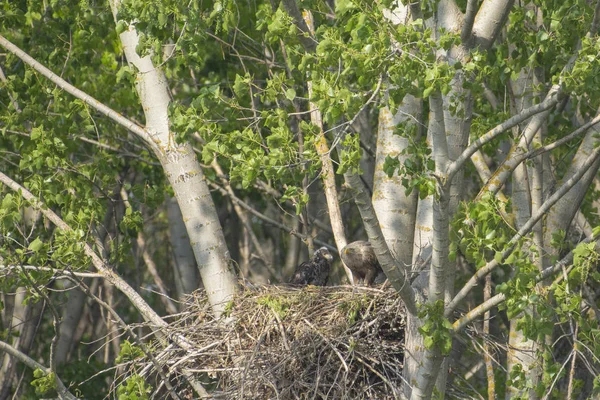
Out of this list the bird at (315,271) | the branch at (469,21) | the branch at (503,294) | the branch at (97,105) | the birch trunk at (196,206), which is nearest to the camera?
the branch at (503,294)

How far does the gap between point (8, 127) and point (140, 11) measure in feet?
10.7

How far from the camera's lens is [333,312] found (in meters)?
7.27

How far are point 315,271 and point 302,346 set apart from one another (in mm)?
1966

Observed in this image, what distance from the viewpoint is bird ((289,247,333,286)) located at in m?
8.88

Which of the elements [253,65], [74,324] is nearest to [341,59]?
[253,65]

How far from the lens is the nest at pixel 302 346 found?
22.7 feet

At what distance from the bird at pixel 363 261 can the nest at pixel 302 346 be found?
305 millimetres

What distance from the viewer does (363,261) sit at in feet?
25.7

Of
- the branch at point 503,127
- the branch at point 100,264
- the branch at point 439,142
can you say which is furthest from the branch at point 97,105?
the branch at point 503,127

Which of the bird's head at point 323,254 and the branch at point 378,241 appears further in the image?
the bird's head at point 323,254

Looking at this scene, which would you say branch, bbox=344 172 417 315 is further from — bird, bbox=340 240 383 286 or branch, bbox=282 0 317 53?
bird, bbox=340 240 383 286

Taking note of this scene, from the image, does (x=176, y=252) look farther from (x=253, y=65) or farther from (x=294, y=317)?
(x=294, y=317)

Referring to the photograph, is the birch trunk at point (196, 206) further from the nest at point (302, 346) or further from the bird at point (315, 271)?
the bird at point (315, 271)

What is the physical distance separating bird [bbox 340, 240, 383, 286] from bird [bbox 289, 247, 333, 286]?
3.16 feet
